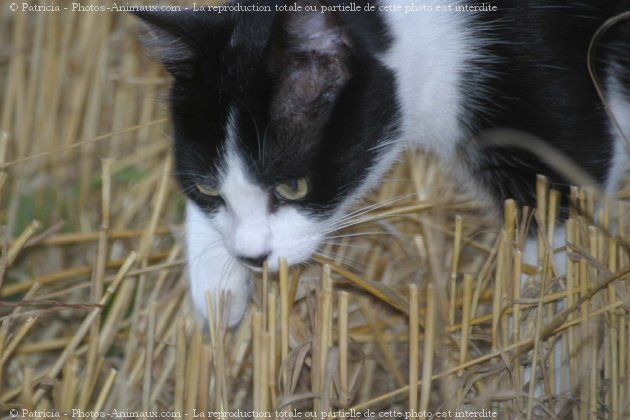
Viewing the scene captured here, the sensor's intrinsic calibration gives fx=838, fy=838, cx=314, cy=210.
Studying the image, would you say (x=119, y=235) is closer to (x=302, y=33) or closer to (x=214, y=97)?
(x=214, y=97)

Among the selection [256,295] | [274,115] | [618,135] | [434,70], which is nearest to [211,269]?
[256,295]

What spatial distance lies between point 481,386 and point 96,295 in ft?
2.30

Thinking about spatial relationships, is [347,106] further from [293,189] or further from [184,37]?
[184,37]

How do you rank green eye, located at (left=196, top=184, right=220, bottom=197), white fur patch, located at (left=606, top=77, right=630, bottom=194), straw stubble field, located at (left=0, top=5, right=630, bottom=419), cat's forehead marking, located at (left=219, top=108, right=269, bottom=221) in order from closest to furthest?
straw stubble field, located at (left=0, top=5, right=630, bottom=419)
cat's forehead marking, located at (left=219, top=108, right=269, bottom=221)
green eye, located at (left=196, top=184, right=220, bottom=197)
white fur patch, located at (left=606, top=77, right=630, bottom=194)

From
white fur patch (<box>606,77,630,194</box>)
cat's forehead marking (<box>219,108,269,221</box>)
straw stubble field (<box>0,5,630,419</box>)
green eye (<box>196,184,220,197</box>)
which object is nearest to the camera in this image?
straw stubble field (<box>0,5,630,419</box>)

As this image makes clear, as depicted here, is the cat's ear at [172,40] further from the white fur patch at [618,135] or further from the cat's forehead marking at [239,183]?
the white fur patch at [618,135]

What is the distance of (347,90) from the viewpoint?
1.38 metres

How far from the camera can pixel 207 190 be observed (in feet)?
4.90

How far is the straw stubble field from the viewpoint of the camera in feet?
4.12

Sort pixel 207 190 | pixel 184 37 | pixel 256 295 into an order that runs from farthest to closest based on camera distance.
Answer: pixel 256 295 < pixel 207 190 < pixel 184 37

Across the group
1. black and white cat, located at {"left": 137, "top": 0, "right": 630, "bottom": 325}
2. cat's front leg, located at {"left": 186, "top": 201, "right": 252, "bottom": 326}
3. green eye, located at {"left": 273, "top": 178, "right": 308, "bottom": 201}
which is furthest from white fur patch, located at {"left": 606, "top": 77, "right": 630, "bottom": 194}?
cat's front leg, located at {"left": 186, "top": 201, "right": 252, "bottom": 326}

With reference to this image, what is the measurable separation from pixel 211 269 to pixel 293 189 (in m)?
0.28

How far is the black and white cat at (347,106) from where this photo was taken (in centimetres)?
134

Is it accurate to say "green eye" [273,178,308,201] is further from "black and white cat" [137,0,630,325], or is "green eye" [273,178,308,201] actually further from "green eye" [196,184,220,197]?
"green eye" [196,184,220,197]
